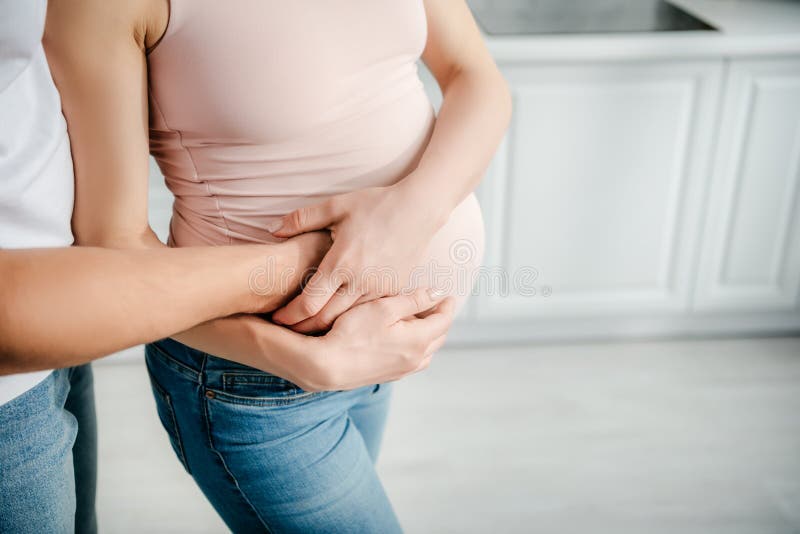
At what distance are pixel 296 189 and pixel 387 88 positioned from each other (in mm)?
145

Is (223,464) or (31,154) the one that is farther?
(223,464)

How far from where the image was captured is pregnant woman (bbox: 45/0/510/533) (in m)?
0.65

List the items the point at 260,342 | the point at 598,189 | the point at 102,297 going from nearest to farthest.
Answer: the point at 102,297
the point at 260,342
the point at 598,189

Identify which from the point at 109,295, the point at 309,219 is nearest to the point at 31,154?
the point at 109,295

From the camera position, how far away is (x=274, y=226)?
0.76 m

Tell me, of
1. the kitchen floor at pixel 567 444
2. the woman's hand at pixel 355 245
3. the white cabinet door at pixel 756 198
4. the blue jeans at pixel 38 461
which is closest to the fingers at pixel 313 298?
the woman's hand at pixel 355 245

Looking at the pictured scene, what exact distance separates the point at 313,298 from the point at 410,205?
0.14 metres

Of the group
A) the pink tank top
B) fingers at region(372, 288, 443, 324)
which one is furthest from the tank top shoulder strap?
fingers at region(372, 288, 443, 324)

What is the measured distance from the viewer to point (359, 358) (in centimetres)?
72

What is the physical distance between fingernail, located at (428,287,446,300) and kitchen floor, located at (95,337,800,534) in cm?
87

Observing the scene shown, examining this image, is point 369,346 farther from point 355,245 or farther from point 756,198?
point 756,198

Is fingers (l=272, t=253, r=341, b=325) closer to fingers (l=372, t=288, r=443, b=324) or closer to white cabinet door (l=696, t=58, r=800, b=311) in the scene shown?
fingers (l=372, t=288, r=443, b=324)

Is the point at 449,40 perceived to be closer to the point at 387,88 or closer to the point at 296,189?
the point at 387,88

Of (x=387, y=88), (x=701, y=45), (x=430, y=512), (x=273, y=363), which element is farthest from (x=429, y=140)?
(x=701, y=45)
